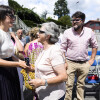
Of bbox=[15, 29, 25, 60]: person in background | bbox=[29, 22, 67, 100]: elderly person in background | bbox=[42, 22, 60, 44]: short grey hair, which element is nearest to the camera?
bbox=[29, 22, 67, 100]: elderly person in background

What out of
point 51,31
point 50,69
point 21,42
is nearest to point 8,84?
point 50,69

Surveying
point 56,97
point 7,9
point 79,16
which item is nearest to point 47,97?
point 56,97

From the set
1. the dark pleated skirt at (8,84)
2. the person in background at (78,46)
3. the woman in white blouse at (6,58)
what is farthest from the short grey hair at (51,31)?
the person in background at (78,46)

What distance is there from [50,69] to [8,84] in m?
0.64

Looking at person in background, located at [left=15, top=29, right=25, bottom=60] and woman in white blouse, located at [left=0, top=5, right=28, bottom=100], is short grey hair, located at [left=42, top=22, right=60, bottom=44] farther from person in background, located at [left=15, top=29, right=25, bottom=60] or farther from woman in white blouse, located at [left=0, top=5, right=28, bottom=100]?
person in background, located at [left=15, top=29, right=25, bottom=60]

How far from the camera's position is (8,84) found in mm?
1904

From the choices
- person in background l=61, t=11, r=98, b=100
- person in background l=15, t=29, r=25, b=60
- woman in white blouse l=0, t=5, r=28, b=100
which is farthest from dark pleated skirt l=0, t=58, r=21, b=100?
person in background l=61, t=11, r=98, b=100

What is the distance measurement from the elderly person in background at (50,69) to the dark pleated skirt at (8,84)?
0.37 metres

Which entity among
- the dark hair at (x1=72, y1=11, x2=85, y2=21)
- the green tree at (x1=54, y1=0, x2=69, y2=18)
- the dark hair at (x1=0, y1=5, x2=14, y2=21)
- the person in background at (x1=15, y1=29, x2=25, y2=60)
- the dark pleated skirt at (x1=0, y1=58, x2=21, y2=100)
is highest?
the green tree at (x1=54, y1=0, x2=69, y2=18)

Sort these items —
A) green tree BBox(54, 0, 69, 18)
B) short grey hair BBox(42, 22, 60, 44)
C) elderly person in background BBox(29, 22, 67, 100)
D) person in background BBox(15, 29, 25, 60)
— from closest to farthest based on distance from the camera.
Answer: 1. elderly person in background BBox(29, 22, 67, 100)
2. short grey hair BBox(42, 22, 60, 44)
3. person in background BBox(15, 29, 25, 60)
4. green tree BBox(54, 0, 69, 18)

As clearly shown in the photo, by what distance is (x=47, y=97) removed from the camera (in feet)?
5.86

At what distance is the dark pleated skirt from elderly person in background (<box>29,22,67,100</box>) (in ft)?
1.22

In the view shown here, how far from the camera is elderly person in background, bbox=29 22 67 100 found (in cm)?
162

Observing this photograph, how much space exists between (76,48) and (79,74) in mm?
622
